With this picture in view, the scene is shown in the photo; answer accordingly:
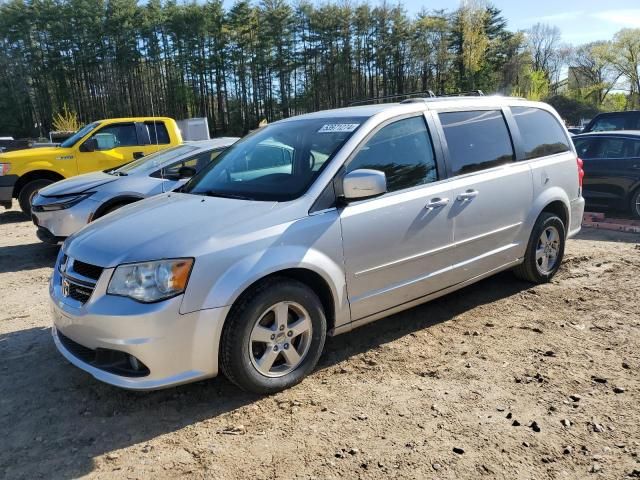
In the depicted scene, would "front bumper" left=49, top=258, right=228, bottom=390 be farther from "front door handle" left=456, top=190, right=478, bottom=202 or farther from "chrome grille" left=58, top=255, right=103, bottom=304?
"front door handle" left=456, top=190, right=478, bottom=202

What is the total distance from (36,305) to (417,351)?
148 inches

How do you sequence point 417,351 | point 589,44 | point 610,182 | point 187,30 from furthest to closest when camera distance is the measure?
point 589,44 < point 187,30 < point 610,182 < point 417,351

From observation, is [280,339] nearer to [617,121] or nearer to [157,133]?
[157,133]

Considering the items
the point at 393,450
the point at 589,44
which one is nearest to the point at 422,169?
the point at 393,450

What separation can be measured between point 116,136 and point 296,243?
28.3ft

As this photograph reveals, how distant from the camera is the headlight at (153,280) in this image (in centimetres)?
290

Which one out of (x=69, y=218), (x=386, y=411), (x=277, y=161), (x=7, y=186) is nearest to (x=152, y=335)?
(x=386, y=411)

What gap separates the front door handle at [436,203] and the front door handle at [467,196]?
0.16 metres

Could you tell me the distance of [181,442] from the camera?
2.90m

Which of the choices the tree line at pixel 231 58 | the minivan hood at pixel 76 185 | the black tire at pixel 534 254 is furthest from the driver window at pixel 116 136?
the tree line at pixel 231 58

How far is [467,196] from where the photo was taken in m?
4.21

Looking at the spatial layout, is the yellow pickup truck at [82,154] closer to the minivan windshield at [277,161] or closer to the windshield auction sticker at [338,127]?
the minivan windshield at [277,161]

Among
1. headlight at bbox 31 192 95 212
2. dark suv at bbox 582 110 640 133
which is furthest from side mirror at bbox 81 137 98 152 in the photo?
dark suv at bbox 582 110 640 133

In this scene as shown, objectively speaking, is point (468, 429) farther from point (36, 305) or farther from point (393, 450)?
point (36, 305)
